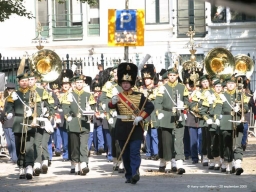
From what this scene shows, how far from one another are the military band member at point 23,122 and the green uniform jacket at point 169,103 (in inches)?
88.2

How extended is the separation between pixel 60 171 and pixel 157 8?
2174 centimetres

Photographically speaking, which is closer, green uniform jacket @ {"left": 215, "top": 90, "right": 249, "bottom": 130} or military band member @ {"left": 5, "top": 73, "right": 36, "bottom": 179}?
military band member @ {"left": 5, "top": 73, "right": 36, "bottom": 179}

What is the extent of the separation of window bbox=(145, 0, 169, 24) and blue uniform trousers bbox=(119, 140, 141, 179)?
24.0 meters

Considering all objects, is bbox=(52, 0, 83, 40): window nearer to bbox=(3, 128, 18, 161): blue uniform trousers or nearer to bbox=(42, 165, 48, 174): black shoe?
bbox=(3, 128, 18, 161): blue uniform trousers

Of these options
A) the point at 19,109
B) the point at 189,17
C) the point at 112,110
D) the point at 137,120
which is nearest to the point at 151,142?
the point at 112,110

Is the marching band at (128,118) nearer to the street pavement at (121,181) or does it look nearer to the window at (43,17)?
the street pavement at (121,181)

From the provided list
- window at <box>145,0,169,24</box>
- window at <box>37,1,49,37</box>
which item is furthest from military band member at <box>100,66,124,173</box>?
window at <box>37,1,49,37</box>

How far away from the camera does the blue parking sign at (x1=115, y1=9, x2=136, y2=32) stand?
80.5 ft

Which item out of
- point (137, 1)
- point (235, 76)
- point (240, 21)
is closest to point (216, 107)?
point (235, 76)

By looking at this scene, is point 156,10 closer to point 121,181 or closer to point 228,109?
point 228,109

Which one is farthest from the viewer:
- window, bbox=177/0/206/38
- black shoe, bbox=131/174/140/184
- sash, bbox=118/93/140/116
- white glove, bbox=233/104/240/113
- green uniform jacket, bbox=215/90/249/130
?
window, bbox=177/0/206/38

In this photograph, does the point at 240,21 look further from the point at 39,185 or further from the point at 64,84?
the point at 39,185

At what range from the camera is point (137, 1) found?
1494 inches

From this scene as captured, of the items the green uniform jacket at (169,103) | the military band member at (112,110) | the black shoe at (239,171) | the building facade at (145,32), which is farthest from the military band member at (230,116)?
the building facade at (145,32)
